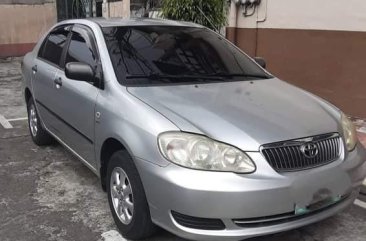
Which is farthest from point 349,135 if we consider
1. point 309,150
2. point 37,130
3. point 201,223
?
point 37,130

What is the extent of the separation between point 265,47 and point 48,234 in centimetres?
553

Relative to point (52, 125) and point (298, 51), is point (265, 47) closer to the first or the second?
point (298, 51)

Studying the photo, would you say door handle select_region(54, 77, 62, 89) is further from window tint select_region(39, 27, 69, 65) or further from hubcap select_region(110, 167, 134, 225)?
hubcap select_region(110, 167, 134, 225)

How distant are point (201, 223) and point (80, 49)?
2.26 meters

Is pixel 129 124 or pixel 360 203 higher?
pixel 129 124

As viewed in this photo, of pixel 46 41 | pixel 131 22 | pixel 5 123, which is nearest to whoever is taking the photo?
pixel 131 22

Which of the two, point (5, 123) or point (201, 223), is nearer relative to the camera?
point (201, 223)

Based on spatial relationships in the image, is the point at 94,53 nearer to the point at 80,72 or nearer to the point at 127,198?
the point at 80,72

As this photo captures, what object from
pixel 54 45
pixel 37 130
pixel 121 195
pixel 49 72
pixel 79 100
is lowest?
pixel 37 130

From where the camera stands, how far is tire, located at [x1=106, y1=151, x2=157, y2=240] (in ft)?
10.6

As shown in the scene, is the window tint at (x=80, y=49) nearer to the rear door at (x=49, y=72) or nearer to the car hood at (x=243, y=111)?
the rear door at (x=49, y=72)

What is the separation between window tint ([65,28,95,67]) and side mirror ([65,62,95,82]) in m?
0.24

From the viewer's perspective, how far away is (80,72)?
12.5ft

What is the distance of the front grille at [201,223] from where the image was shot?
2934mm
